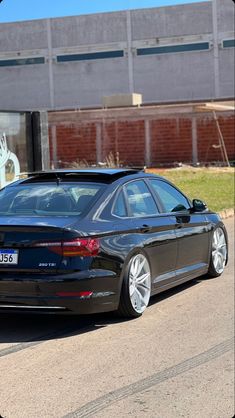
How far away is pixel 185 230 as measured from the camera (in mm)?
7648

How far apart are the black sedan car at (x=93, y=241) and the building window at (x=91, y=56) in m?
59.2

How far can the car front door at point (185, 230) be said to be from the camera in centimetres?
751

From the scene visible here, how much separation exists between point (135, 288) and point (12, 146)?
26.0 feet

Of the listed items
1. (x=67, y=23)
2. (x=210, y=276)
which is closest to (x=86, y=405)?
(x=210, y=276)

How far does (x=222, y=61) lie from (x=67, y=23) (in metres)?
15.9

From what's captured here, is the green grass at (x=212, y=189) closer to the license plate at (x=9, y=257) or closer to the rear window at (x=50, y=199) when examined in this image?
the rear window at (x=50, y=199)

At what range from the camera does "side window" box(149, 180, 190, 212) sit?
7.59m

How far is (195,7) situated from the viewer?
57750mm

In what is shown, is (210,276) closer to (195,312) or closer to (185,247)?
(185,247)

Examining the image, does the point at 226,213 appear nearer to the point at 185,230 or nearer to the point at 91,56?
the point at 185,230

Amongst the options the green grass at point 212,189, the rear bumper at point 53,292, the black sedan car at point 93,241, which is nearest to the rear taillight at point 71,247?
the black sedan car at point 93,241

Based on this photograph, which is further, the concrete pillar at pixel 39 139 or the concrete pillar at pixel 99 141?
the concrete pillar at pixel 99 141

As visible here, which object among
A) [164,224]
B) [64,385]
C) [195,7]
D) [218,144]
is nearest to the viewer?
[64,385]

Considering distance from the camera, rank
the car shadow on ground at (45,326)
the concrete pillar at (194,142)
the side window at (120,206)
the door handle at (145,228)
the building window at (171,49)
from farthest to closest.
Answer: the building window at (171,49) < the concrete pillar at (194,142) < the door handle at (145,228) < the side window at (120,206) < the car shadow on ground at (45,326)
